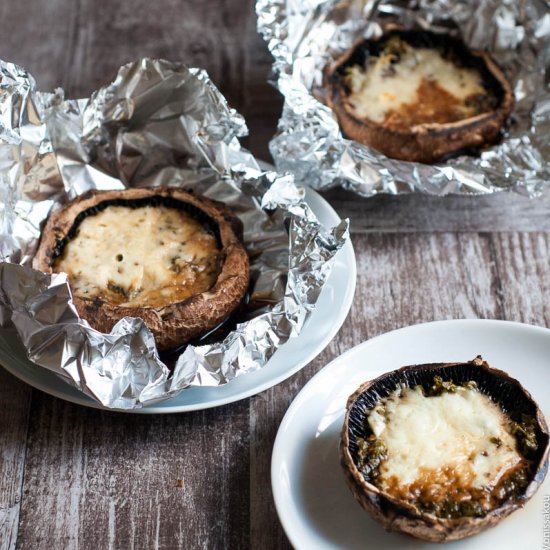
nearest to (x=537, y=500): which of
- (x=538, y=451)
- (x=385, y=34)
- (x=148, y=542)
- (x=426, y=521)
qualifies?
(x=538, y=451)

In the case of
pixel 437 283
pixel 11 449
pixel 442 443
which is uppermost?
pixel 442 443

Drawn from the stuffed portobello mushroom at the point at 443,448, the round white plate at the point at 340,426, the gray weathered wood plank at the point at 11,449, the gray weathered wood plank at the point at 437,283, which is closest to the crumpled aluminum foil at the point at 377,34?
the gray weathered wood plank at the point at 437,283

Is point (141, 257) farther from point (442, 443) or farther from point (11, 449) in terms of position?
point (442, 443)

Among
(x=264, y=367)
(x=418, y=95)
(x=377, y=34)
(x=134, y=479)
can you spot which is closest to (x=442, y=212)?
(x=418, y=95)

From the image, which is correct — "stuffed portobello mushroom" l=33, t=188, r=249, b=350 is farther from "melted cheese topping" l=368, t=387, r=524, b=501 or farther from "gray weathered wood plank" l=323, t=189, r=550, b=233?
"melted cheese topping" l=368, t=387, r=524, b=501

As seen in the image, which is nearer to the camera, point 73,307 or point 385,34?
point 73,307

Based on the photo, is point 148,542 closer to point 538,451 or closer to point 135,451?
point 135,451
